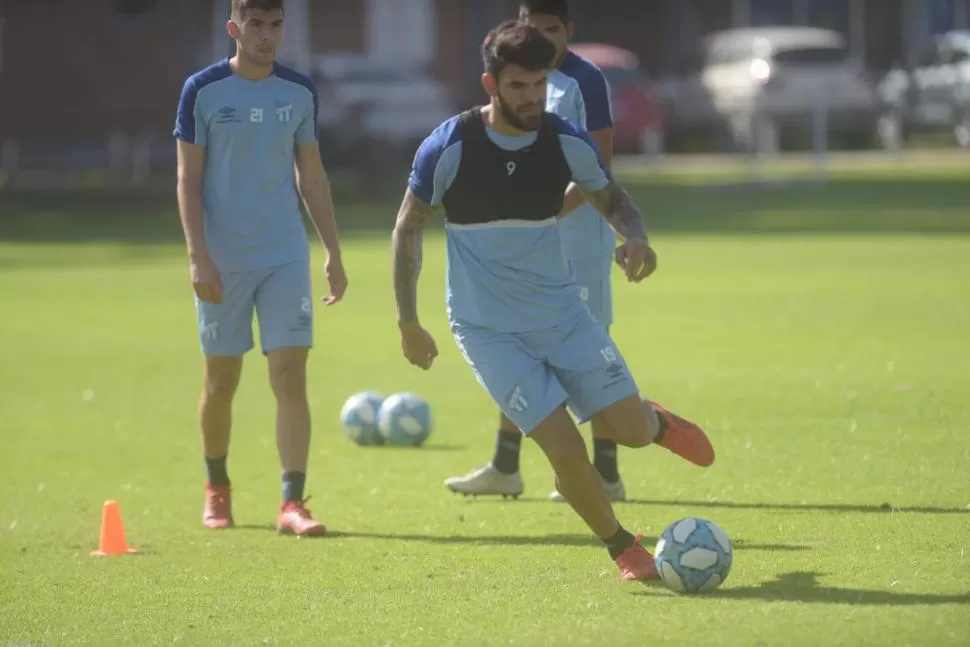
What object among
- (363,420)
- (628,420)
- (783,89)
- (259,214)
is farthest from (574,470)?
(783,89)

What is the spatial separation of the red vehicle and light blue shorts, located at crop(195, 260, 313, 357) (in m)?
32.9

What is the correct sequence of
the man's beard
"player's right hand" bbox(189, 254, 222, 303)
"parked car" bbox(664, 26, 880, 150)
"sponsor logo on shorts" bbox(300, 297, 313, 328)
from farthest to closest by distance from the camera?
1. "parked car" bbox(664, 26, 880, 150)
2. "sponsor logo on shorts" bbox(300, 297, 313, 328)
3. "player's right hand" bbox(189, 254, 222, 303)
4. the man's beard

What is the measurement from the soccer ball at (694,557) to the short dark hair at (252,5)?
10.3ft

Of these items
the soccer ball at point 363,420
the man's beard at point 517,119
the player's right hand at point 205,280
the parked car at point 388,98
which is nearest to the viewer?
the man's beard at point 517,119

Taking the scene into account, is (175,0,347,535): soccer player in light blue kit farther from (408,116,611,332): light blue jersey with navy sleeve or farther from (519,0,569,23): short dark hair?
(408,116,611,332): light blue jersey with navy sleeve

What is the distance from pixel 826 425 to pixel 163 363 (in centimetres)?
674

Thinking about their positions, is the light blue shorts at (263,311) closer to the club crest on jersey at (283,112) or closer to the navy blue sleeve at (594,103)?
the club crest on jersey at (283,112)

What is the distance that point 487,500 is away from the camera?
372 inches

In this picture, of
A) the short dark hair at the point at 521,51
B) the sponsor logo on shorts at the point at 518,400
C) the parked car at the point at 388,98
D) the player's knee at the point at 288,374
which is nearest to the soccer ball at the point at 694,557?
the sponsor logo on shorts at the point at 518,400

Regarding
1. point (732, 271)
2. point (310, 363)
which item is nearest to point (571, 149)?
point (310, 363)

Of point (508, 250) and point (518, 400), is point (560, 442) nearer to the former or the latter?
point (518, 400)

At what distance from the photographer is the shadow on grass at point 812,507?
326 inches

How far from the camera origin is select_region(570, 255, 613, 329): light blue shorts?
29.9ft

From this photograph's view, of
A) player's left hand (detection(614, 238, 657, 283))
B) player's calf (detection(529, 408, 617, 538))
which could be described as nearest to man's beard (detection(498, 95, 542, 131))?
player's left hand (detection(614, 238, 657, 283))
